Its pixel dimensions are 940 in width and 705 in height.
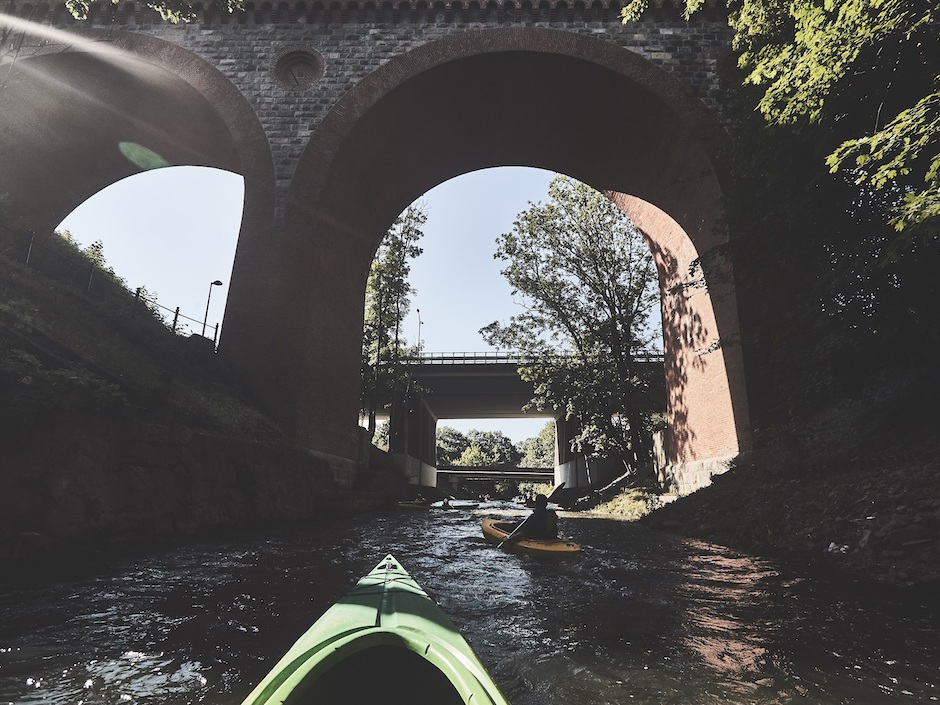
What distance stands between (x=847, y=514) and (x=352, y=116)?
49.8 feet

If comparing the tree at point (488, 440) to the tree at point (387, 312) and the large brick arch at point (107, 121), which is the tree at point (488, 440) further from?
the large brick arch at point (107, 121)

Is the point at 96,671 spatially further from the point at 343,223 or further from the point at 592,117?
the point at 592,117

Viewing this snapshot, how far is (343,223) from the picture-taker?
651 inches

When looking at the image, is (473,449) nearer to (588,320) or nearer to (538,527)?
(588,320)

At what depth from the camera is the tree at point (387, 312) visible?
81.4ft

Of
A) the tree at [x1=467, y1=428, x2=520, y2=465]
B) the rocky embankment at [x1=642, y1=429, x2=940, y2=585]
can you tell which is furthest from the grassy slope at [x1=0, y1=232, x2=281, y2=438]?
the tree at [x1=467, y1=428, x2=520, y2=465]

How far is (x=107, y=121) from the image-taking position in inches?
697

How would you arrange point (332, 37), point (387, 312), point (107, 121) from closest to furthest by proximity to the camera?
point (332, 37), point (107, 121), point (387, 312)

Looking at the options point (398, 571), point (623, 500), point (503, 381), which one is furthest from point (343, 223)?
point (503, 381)

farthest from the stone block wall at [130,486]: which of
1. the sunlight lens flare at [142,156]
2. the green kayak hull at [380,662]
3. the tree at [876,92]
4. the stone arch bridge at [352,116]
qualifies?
the sunlight lens flare at [142,156]

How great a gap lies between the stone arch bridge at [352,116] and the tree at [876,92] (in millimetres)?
6578

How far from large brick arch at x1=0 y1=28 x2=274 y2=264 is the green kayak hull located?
48.0 feet

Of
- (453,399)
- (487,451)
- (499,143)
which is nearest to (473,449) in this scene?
(487,451)

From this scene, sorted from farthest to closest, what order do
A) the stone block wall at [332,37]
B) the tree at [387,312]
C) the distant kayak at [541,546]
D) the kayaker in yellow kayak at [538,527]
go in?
the tree at [387,312], the stone block wall at [332,37], the kayaker in yellow kayak at [538,527], the distant kayak at [541,546]
